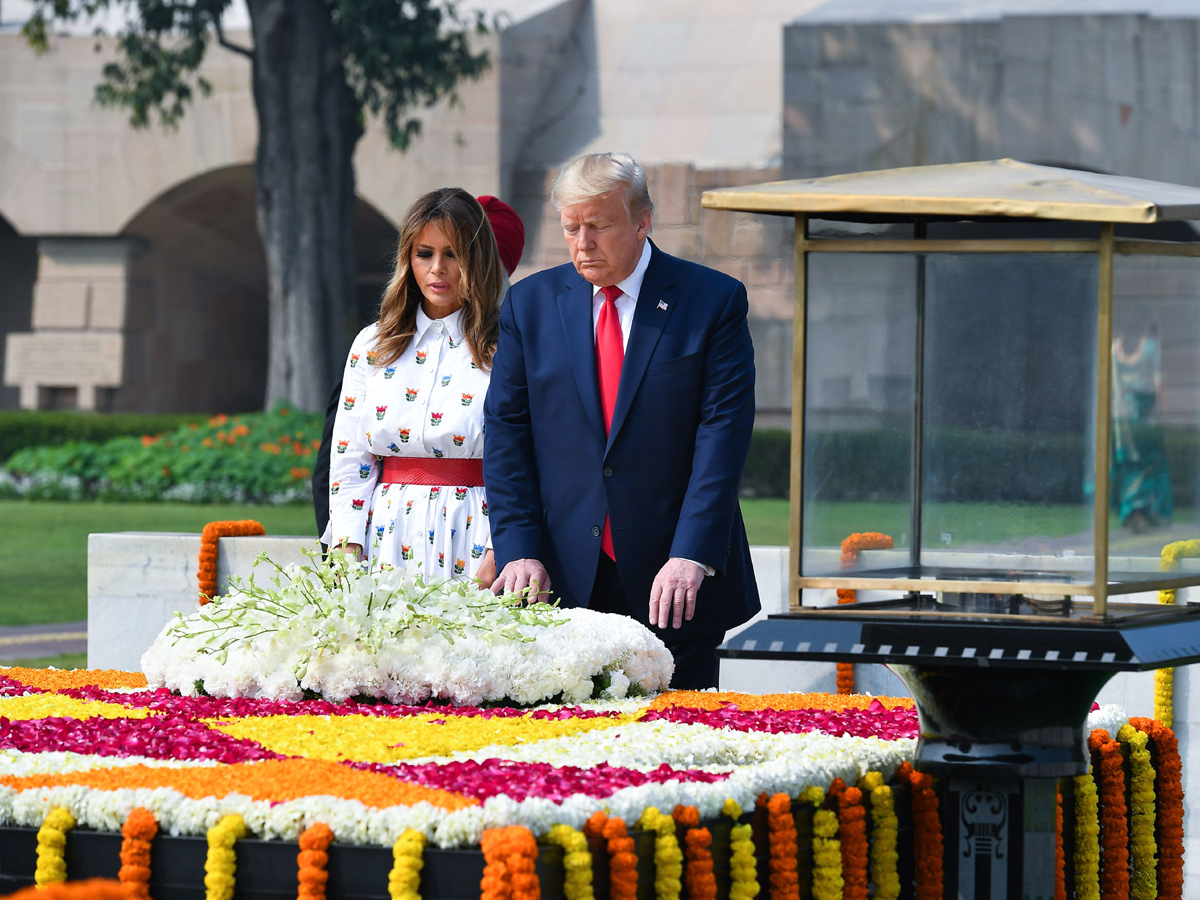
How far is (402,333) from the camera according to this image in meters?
3.90

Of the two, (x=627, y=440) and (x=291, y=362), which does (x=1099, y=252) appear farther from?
(x=291, y=362)

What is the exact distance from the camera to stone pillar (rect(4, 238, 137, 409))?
1933 cm

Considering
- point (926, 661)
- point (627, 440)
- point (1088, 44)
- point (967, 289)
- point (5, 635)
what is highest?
point (1088, 44)

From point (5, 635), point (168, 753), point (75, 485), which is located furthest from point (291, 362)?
point (168, 753)

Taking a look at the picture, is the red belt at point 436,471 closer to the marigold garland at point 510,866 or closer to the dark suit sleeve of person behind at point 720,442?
the dark suit sleeve of person behind at point 720,442

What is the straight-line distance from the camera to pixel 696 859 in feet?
7.36

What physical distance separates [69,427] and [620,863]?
16.7 m

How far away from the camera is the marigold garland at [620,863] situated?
2123 mm

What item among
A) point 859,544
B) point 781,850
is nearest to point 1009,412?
point 859,544

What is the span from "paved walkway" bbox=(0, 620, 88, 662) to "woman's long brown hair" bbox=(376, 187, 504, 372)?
4.44 meters

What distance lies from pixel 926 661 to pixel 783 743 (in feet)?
1.21

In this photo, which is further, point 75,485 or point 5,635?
point 75,485

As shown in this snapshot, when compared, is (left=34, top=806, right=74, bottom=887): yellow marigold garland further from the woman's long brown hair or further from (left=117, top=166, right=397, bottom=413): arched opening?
(left=117, top=166, right=397, bottom=413): arched opening

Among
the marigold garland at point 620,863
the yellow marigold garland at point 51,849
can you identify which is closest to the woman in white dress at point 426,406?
the yellow marigold garland at point 51,849
